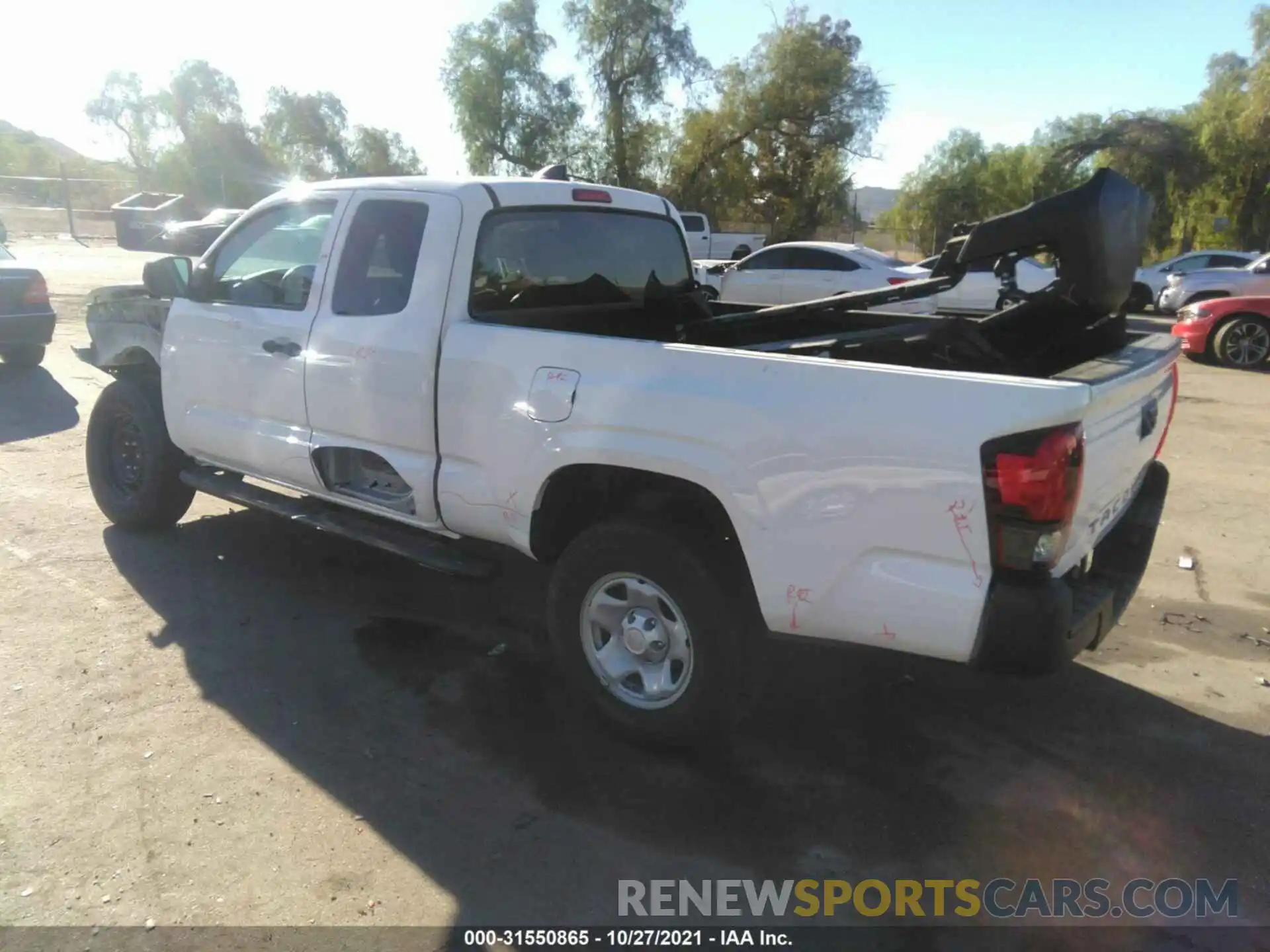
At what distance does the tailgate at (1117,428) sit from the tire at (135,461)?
4.63m

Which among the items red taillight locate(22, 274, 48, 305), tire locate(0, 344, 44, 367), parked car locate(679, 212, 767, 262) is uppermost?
parked car locate(679, 212, 767, 262)

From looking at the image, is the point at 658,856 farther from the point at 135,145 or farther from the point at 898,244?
the point at 135,145

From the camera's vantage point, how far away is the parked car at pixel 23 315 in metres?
10.4

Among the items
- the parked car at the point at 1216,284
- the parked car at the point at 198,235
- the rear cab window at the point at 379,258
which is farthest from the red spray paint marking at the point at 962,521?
the parked car at the point at 198,235

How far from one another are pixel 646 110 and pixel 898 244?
503 inches

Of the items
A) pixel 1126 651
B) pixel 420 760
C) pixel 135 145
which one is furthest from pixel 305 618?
pixel 135 145

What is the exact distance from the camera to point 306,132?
53.8 m

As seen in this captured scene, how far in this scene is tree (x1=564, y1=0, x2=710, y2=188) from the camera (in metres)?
36.2

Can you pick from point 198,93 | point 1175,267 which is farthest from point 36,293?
point 198,93

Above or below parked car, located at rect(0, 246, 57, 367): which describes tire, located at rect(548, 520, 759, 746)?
below

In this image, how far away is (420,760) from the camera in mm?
3479

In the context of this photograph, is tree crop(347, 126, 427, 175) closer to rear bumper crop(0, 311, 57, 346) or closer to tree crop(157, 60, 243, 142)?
tree crop(157, 60, 243, 142)

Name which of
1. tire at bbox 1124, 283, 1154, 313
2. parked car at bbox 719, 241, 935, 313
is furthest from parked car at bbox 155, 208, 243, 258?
tire at bbox 1124, 283, 1154, 313

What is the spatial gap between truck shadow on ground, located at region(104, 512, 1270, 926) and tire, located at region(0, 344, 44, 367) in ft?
25.2
